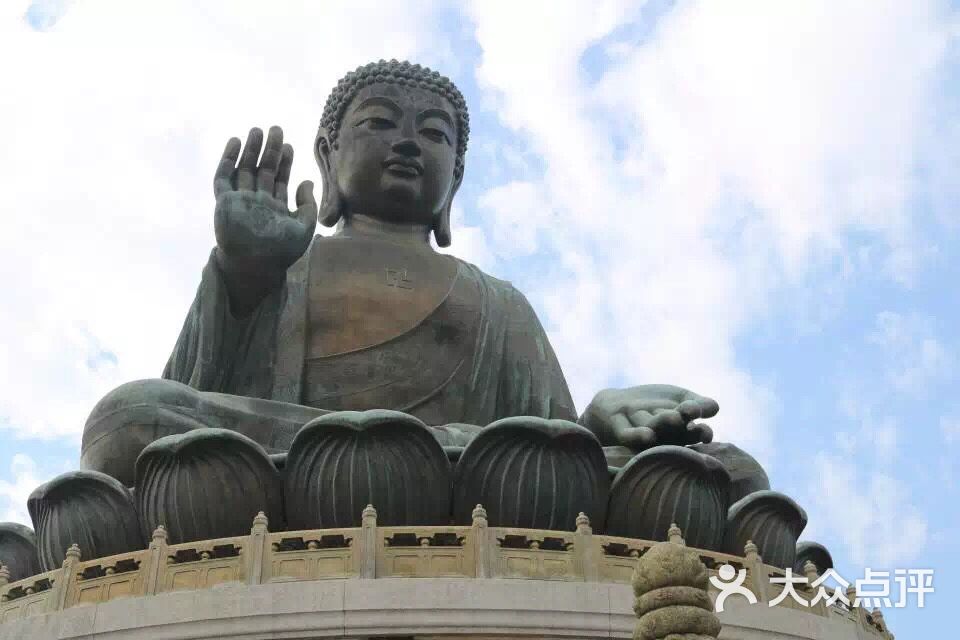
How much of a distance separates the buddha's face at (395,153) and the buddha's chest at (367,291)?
0.47 metres

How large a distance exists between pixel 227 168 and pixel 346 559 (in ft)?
12.2

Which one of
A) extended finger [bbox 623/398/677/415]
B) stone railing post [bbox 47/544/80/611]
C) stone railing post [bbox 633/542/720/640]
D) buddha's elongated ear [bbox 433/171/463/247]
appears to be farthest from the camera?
buddha's elongated ear [bbox 433/171/463/247]

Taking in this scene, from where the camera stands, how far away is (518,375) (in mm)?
12602

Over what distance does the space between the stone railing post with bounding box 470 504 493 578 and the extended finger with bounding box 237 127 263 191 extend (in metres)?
3.52

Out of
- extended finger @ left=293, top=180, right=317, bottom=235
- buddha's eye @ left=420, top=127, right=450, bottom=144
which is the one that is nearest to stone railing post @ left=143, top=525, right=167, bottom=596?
extended finger @ left=293, top=180, right=317, bottom=235

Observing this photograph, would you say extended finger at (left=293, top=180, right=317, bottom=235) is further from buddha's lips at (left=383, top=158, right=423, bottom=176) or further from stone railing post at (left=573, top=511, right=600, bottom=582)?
stone railing post at (left=573, top=511, right=600, bottom=582)

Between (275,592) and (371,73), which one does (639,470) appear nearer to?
(275,592)

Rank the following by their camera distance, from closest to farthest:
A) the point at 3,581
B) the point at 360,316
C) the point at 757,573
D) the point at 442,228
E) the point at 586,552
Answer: the point at 586,552, the point at 757,573, the point at 3,581, the point at 360,316, the point at 442,228

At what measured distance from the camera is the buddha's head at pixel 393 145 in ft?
43.5

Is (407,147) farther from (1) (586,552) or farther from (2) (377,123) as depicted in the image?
(1) (586,552)

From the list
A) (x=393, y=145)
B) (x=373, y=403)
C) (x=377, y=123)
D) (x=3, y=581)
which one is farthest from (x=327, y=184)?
(x=3, y=581)

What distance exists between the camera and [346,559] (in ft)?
29.1

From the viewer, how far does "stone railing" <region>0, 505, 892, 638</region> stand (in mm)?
8852

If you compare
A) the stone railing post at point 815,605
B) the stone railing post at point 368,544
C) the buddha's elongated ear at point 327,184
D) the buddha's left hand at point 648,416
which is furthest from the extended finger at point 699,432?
the buddha's elongated ear at point 327,184
